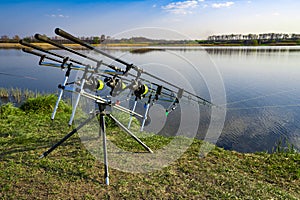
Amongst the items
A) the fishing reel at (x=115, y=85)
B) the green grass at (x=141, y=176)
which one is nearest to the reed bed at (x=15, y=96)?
the green grass at (x=141, y=176)

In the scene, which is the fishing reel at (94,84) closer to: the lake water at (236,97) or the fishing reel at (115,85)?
the fishing reel at (115,85)

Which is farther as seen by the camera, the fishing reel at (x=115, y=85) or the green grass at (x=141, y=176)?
the fishing reel at (x=115, y=85)

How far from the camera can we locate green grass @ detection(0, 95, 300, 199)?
2939 mm

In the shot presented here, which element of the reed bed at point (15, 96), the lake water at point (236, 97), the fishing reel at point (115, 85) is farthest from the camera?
the reed bed at point (15, 96)

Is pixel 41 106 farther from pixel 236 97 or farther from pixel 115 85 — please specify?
pixel 236 97

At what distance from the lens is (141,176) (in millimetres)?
3363

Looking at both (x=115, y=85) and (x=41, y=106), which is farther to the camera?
(x=41, y=106)

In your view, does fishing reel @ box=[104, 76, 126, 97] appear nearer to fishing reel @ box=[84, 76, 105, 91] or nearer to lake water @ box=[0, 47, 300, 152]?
fishing reel @ box=[84, 76, 105, 91]

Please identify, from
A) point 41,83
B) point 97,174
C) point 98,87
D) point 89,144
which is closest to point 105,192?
point 97,174

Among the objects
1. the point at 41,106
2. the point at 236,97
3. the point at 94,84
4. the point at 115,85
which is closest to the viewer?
the point at 94,84

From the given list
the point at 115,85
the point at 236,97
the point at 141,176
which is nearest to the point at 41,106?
the point at 115,85

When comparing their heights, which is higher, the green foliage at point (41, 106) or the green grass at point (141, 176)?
the green foliage at point (41, 106)

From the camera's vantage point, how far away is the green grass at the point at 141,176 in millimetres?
2939

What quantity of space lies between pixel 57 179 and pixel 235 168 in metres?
2.68
